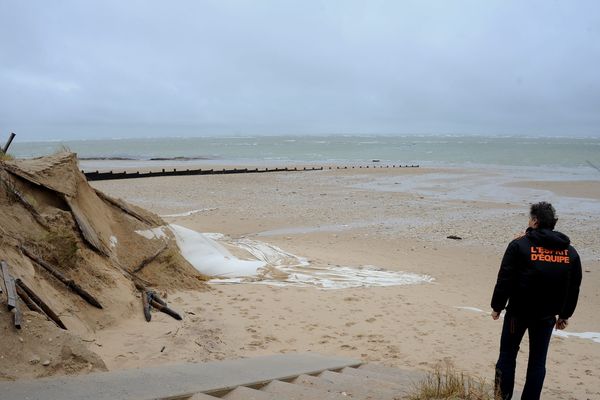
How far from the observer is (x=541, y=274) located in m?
4.25

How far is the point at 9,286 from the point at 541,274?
175 inches

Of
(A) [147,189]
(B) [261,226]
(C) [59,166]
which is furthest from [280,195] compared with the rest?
(C) [59,166]

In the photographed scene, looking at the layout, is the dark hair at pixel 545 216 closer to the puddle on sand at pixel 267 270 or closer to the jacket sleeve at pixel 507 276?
the jacket sleeve at pixel 507 276

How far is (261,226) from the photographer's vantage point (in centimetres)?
1734

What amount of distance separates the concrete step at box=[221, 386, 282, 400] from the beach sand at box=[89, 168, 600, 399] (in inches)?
57.2

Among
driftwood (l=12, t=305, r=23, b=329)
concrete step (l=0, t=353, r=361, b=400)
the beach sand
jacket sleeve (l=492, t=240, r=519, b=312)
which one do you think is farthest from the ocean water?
jacket sleeve (l=492, t=240, r=519, b=312)

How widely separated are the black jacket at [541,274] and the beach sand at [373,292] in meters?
1.32

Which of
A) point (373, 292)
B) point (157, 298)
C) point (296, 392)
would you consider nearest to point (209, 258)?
point (157, 298)

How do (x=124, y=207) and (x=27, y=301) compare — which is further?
(x=124, y=207)

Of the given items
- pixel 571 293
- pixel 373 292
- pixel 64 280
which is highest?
pixel 571 293

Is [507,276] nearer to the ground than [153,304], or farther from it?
farther from it

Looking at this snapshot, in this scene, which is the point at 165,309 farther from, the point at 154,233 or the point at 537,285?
the point at 537,285

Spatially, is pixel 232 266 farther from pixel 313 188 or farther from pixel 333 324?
pixel 313 188

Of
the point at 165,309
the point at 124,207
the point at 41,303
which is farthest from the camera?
the point at 124,207
